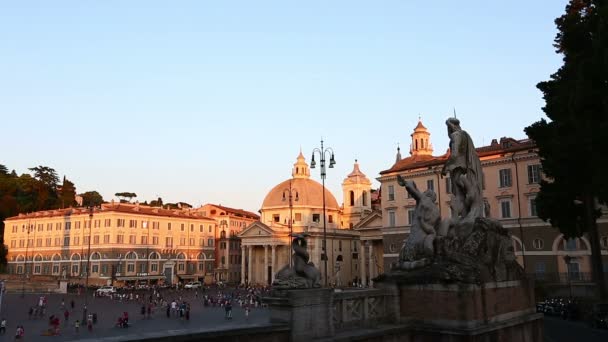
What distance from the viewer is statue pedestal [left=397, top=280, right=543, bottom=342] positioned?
35.1 ft

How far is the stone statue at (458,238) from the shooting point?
11312 millimetres

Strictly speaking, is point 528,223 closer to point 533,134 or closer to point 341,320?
point 533,134

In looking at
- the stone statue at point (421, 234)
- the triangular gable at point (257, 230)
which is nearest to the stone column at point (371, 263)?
the triangular gable at point (257, 230)

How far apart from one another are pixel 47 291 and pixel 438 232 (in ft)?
215

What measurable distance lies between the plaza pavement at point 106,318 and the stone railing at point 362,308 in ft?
48.0

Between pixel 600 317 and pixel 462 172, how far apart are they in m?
14.3

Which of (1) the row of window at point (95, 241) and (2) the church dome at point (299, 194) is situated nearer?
(1) the row of window at point (95, 241)

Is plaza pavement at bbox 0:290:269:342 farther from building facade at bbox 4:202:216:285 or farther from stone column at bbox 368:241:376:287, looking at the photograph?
stone column at bbox 368:241:376:287

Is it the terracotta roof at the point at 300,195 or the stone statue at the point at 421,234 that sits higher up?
the terracotta roof at the point at 300,195

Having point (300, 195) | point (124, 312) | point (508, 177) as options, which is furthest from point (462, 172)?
point (300, 195)

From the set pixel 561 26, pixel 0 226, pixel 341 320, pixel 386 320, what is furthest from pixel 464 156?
pixel 0 226

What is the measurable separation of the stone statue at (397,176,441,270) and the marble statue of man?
1.09 metres

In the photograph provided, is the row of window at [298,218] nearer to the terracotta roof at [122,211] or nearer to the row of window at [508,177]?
the terracotta roof at [122,211]

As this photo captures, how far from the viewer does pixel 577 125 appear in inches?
738
